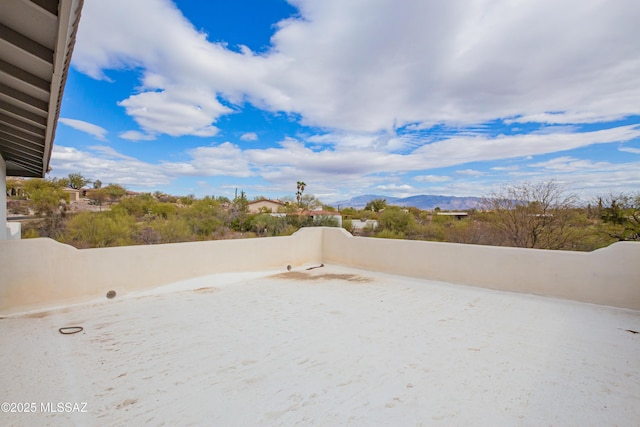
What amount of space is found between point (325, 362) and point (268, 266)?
5.34m

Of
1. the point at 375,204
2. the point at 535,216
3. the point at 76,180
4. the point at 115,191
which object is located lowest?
the point at 535,216

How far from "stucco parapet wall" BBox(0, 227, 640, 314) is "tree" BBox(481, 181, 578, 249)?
5.46 meters

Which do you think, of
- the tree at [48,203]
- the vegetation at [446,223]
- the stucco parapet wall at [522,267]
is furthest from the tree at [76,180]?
the stucco parapet wall at [522,267]

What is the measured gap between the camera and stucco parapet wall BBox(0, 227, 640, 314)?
511cm

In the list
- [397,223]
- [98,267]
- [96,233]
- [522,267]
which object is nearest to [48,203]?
[96,233]

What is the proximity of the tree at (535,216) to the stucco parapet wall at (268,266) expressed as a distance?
5458 mm

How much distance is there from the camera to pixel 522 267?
6.22 meters

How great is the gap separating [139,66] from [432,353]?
13.9 meters

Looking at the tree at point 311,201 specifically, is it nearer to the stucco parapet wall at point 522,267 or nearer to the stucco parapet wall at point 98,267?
the stucco parapet wall at point 522,267

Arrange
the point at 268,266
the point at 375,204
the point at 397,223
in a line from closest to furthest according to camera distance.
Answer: the point at 268,266 < the point at 397,223 < the point at 375,204

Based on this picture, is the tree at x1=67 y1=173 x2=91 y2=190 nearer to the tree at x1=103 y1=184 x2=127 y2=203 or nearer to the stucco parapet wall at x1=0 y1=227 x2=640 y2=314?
the tree at x1=103 y1=184 x2=127 y2=203

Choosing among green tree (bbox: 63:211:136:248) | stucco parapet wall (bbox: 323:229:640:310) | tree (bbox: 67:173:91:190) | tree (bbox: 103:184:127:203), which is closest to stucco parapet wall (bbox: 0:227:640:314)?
stucco parapet wall (bbox: 323:229:640:310)

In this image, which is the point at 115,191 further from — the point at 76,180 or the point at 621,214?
the point at 621,214

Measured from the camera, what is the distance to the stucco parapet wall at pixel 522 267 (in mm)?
5230
